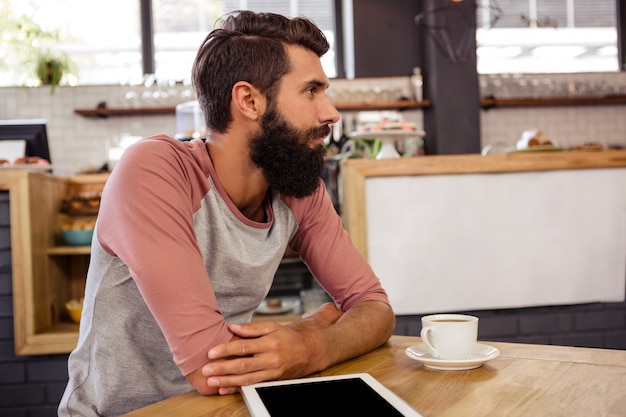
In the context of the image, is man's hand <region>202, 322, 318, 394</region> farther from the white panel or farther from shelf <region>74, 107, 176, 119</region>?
shelf <region>74, 107, 176, 119</region>

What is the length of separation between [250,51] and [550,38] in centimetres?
535

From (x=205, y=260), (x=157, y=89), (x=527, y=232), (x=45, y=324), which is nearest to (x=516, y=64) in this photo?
(x=157, y=89)

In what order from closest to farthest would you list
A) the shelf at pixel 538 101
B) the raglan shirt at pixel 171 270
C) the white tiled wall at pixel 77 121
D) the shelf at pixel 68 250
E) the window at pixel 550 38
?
the raglan shirt at pixel 171 270 → the shelf at pixel 68 250 → the white tiled wall at pixel 77 121 → the shelf at pixel 538 101 → the window at pixel 550 38

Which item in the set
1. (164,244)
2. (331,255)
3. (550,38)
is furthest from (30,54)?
(164,244)

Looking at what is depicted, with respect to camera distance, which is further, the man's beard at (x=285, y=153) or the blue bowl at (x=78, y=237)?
the blue bowl at (x=78, y=237)

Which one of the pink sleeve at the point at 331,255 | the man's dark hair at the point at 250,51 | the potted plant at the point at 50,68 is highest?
the potted plant at the point at 50,68

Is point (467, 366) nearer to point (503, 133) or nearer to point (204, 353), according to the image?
point (204, 353)

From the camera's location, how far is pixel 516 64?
6117 mm

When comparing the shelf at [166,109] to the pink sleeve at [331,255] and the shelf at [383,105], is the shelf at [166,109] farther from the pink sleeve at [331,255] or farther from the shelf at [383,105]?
the pink sleeve at [331,255]

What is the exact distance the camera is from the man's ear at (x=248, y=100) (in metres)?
1.48

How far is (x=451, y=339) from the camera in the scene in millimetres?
1120

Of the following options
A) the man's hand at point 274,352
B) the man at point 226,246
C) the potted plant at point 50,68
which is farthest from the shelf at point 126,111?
the man's hand at point 274,352

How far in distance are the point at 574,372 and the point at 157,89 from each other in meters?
4.98

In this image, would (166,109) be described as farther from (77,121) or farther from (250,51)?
(250,51)
